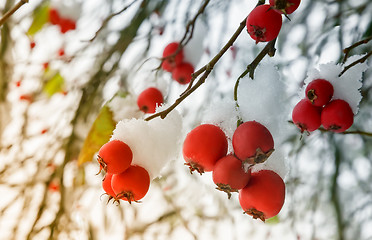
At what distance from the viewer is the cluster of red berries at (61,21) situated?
1591mm

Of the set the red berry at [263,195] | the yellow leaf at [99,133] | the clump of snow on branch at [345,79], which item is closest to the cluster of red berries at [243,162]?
the red berry at [263,195]

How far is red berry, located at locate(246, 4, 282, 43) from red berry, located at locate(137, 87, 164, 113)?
0.45 metres

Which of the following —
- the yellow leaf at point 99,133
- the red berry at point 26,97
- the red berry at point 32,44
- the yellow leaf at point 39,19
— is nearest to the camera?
the yellow leaf at point 99,133

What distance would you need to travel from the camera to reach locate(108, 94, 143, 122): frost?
981 millimetres

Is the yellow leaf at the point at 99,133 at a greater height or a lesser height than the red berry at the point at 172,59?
greater

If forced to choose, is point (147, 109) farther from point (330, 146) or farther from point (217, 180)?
point (330, 146)

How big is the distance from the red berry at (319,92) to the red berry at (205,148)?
0.23 metres

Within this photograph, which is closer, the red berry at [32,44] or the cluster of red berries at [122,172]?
the cluster of red berries at [122,172]

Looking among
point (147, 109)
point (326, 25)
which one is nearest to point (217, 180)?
point (147, 109)

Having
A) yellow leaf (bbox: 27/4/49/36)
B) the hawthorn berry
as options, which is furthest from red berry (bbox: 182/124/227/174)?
the hawthorn berry

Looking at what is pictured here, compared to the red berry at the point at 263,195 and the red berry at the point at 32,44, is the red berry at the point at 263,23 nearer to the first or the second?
the red berry at the point at 263,195

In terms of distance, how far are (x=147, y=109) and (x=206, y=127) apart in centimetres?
Answer: 45

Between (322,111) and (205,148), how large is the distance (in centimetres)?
30

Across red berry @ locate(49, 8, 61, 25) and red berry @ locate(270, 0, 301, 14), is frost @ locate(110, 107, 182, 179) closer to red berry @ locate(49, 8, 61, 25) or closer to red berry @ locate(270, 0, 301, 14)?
red berry @ locate(270, 0, 301, 14)
